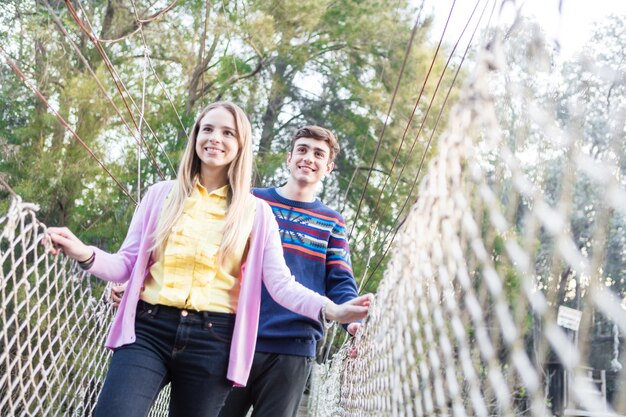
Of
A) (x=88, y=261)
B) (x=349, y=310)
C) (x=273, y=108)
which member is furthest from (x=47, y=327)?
(x=273, y=108)

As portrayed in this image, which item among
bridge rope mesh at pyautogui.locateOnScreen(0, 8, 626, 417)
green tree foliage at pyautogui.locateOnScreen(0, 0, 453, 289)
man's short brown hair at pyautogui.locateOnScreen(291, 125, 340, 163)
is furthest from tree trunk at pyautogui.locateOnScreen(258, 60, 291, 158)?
bridge rope mesh at pyautogui.locateOnScreen(0, 8, 626, 417)

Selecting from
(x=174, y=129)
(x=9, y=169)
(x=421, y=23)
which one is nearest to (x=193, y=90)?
(x=174, y=129)

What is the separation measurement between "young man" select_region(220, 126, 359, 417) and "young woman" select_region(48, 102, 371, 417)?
20cm

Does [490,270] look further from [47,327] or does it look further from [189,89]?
[189,89]

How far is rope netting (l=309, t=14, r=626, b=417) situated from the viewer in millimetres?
410

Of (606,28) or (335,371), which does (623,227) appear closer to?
(606,28)

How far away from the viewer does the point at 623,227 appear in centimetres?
85

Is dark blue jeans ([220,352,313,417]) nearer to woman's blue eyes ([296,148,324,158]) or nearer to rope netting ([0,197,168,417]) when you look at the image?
rope netting ([0,197,168,417])

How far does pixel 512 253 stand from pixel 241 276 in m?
0.79

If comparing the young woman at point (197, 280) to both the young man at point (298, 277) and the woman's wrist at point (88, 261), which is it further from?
the young man at point (298, 277)

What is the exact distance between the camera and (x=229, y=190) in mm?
1323

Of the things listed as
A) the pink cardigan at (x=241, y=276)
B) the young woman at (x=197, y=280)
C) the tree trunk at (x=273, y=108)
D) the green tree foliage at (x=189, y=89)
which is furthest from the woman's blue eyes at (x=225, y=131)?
the tree trunk at (x=273, y=108)

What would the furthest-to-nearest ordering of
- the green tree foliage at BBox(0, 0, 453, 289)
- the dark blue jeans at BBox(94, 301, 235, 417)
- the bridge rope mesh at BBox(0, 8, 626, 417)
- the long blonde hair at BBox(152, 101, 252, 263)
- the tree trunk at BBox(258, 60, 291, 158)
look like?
the tree trunk at BBox(258, 60, 291, 158)
the green tree foliage at BBox(0, 0, 453, 289)
the long blonde hair at BBox(152, 101, 252, 263)
the dark blue jeans at BBox(94, 301, 235, 417)
the bridge rope mesh at BBox(0, 8, 626, 417)

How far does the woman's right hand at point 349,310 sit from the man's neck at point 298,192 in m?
0.46
